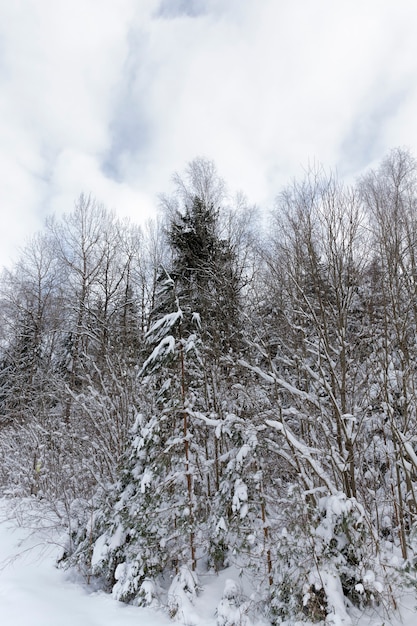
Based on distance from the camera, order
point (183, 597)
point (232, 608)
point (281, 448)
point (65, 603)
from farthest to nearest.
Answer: point (281, 448) → point (65, 603) → point (183, 597) → point (232, 608)

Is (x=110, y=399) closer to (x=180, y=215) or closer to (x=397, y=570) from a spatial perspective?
(x=397, y=570)

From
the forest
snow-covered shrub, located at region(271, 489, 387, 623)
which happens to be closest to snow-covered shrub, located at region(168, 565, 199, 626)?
the forest

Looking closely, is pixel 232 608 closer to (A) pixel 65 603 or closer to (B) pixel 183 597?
(B) pixel 183 597

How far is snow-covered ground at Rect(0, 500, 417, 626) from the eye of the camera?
4027 millimetres

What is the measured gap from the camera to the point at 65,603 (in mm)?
4594

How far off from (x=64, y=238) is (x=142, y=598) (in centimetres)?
1434

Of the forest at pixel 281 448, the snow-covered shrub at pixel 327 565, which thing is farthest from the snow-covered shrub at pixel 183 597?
the snow-covered shrub at pixel 327 565

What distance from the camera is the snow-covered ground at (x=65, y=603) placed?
403cm

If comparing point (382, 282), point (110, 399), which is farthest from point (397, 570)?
point (110, 399)

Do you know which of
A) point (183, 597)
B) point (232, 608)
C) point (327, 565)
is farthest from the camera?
point (183, 597)

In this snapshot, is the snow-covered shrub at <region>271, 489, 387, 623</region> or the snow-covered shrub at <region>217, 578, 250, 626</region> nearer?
the snow-covered shrub at <region>271, 489, 387, 623</region>

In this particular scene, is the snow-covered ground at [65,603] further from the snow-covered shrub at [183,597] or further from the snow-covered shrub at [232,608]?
the snow-covered shrub at [232,608]

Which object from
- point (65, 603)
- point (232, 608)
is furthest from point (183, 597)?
point (65, 603)

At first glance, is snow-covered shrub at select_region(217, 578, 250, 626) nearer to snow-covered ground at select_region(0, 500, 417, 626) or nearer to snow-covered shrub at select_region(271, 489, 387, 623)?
snow-covered ground at select_region(0, 500, 417, 626)
